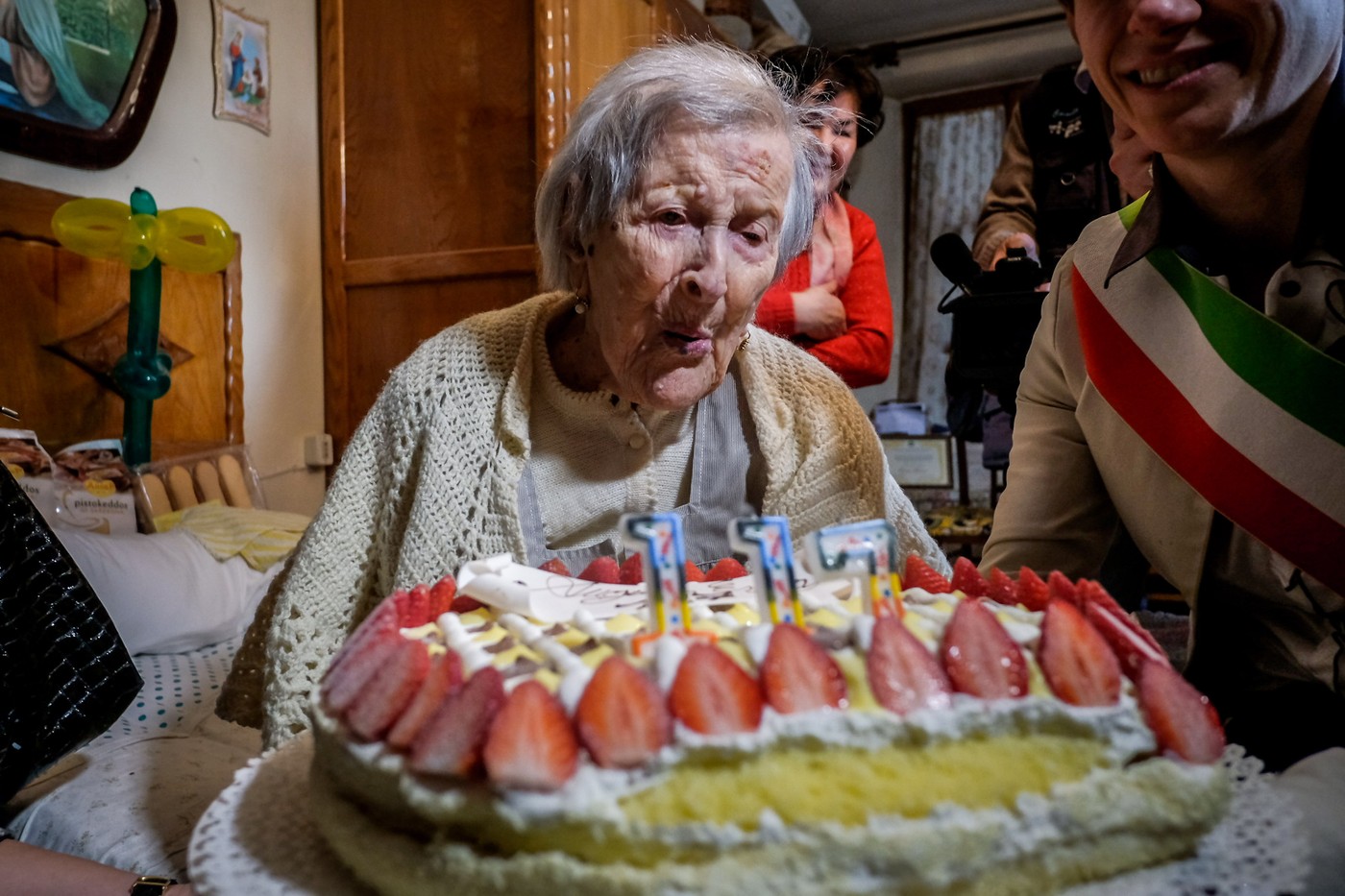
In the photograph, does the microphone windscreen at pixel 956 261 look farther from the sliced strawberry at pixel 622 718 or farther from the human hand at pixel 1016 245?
the sliced strawberry at pixel 622 718

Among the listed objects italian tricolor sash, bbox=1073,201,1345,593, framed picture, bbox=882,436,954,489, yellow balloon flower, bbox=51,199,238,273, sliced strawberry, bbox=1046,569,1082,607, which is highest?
yellow balloon flower, bbox=51,199,238,273

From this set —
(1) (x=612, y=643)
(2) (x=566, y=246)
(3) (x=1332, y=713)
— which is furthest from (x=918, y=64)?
(1) (x=612, y=643)

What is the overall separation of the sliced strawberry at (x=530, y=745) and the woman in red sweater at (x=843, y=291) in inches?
58.2

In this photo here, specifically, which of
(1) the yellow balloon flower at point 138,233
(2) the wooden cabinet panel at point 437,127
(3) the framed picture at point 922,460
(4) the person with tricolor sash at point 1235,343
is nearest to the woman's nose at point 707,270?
(4) the person with tricolor sash at point 1235,343

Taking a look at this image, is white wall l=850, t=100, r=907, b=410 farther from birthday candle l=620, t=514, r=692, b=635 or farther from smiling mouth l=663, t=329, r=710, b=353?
birthday candle l=620, t=514, r=692, b=635

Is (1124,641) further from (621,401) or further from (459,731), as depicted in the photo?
(621,401)

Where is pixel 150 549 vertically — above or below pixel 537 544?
below

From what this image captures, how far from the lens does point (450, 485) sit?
1.14m

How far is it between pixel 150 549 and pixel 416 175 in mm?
1740

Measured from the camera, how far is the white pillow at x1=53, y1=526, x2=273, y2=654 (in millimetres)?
1617

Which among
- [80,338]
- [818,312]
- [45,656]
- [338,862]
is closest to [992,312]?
[818,312]

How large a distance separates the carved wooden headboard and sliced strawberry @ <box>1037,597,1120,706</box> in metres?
2.24

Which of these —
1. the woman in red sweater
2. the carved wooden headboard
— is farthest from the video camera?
the carved wooden headboard

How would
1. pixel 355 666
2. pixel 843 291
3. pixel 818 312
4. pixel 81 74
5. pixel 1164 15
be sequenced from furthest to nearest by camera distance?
pixel 81 74, pixel 843 291, pixel 818 312, pixel 1164 15, pixel 355 666
